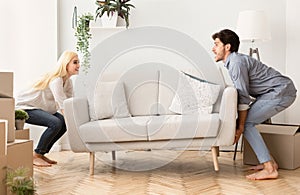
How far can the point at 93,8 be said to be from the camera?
4.75 meters

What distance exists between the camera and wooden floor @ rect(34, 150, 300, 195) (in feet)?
9.70

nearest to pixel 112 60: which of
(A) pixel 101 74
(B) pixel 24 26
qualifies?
(A) pixel 101 74

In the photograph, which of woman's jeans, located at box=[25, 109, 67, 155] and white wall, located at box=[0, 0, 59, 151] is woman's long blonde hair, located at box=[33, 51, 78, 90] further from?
white wall, located at box=[0, 0, 59, 151]

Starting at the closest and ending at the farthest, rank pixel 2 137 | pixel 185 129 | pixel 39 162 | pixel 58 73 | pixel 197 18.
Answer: pixel 2 137
pixel 185 129
pixel 39 162
pixel 58 73
pixel 197 18

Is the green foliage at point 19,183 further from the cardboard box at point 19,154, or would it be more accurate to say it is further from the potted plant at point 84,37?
the potted plant at point 84,37

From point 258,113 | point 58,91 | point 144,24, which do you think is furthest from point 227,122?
point 144,24

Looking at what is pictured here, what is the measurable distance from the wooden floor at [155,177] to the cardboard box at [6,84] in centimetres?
73

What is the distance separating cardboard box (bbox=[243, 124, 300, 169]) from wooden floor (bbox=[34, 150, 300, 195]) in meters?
0.09

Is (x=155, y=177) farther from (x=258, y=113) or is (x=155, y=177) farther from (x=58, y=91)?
(x=58, y=91)

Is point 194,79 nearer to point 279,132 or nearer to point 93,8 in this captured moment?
point 279,132

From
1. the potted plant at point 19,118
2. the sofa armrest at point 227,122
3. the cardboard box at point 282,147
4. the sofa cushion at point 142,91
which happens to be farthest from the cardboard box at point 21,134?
the cardboard box at point 282,147

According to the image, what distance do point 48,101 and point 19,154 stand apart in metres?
1.55

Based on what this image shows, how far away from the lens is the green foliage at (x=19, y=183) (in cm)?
226

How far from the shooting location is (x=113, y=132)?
3.32 m
